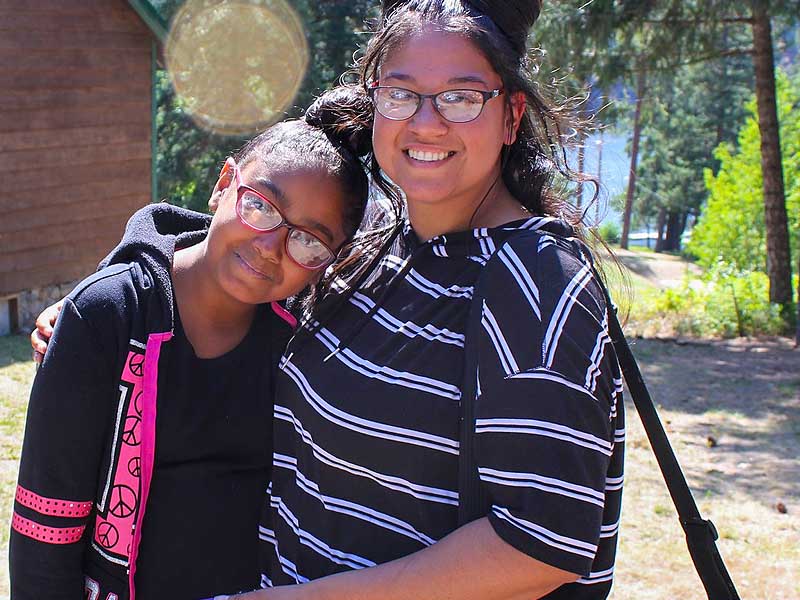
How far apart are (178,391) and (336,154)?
23.4 inches

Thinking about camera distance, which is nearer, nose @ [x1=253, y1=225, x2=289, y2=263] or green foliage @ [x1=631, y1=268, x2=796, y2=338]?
nose @ [x1=253, y1=225, x2=289, y2=263]

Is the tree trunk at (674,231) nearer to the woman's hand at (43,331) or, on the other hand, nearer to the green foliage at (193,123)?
the green foliage at (193,123)

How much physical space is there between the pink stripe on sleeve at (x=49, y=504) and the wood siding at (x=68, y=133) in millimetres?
7829

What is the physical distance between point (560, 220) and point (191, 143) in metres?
16.9

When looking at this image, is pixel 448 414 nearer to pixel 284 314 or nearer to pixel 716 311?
pixel 284 314

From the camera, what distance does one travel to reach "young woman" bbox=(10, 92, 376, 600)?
1.75 m

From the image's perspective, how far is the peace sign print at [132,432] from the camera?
1.77m

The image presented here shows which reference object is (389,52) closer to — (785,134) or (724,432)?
(724,432)

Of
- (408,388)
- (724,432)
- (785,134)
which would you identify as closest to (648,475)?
(724,432)

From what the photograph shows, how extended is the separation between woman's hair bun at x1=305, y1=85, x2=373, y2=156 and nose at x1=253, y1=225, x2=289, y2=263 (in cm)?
26

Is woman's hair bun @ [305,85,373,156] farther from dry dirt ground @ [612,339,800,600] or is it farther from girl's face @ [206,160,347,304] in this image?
dry dirt ground @ [612,339,800,600]

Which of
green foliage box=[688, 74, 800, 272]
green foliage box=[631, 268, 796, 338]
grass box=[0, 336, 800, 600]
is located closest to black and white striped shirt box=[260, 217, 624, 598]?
grass box=[0, 336, 800, 600]

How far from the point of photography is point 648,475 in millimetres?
5684

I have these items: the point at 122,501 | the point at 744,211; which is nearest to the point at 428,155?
the point at 122,501
